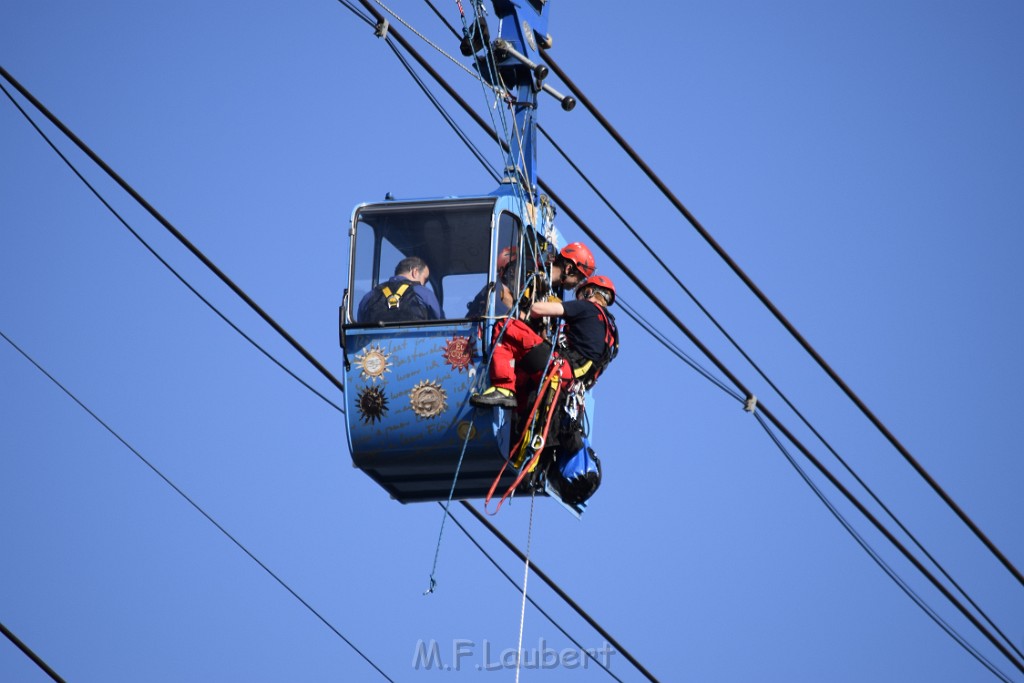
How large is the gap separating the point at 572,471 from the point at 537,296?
1297 mm

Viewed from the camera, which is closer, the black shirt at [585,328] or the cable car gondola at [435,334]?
the cable car gondola at [435,334]

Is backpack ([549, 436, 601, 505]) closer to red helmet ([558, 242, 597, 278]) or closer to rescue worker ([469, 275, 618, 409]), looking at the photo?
rescue worker ([469, 275, 618, 409])

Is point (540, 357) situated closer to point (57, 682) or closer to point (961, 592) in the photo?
point (57, 682)

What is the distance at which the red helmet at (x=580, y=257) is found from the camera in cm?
1625

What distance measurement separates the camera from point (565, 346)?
15.9 meters

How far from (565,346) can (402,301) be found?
3.90 feet

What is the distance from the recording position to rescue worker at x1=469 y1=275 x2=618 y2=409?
15422 millimetres

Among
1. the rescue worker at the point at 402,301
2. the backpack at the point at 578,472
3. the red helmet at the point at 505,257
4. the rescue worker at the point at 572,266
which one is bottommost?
the backpack at the point at 578,472

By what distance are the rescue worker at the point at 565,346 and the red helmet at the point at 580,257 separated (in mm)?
109

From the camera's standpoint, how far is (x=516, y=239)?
15867 mm

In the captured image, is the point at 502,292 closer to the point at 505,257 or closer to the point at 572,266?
the point at 505,257

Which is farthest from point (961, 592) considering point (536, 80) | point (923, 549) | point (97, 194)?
point (97, 194)

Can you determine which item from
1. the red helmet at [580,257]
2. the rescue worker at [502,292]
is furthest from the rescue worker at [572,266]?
the rescue worker at [502,292]

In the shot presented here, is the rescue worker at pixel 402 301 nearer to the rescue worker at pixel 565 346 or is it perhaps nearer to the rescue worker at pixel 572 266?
the rescue worker at pixel 565 346
